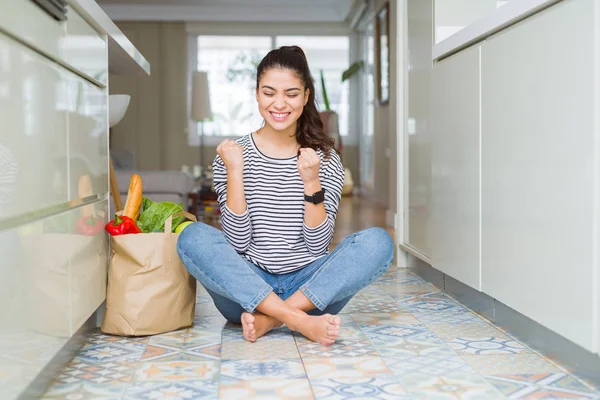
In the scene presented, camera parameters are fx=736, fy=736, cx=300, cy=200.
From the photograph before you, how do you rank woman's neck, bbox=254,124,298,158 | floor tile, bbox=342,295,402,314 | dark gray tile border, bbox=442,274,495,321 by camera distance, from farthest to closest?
floor tile, bbox=342,295,402,314
dark gray tile border, bbox=442,274,495,321
woman's neck, bbox=254,124,298,158

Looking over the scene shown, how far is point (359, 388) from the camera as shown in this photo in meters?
1.62

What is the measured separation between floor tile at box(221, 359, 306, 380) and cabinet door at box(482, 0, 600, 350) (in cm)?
61

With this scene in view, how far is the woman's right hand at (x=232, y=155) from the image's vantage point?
6.87ft

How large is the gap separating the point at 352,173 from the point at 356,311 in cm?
814

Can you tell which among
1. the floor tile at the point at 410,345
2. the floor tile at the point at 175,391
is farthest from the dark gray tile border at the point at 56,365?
the floor tile at the point at 410,345

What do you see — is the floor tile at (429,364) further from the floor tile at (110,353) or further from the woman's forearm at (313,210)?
the floor tile at (110,353)

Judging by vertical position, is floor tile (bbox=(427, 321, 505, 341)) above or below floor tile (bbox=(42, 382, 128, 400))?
below

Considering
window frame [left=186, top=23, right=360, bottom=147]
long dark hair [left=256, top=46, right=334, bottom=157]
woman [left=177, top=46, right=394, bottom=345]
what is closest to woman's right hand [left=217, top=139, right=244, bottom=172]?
woman [left=177, top=46, right=394, bottom=345]

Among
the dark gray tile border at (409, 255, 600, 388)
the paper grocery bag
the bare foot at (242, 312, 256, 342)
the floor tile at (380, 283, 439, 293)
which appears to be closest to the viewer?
the paper grocery bag

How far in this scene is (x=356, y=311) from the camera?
253cm

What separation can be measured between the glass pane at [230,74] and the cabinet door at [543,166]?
8.18 m

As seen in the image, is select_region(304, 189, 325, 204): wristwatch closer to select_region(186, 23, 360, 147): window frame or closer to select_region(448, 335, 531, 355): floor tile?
select_region(448, 335, 531, 355): floor tile

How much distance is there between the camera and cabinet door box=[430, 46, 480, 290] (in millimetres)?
2324

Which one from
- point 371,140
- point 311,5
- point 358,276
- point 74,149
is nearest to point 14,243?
point 74,149
